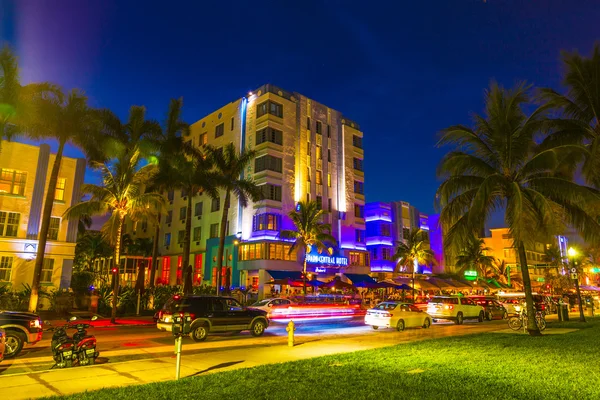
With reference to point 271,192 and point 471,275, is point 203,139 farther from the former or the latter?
point 471,275

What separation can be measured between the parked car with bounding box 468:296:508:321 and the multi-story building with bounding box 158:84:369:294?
21.3 m

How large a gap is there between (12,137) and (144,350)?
56.3 feet

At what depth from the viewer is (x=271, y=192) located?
1948 inches

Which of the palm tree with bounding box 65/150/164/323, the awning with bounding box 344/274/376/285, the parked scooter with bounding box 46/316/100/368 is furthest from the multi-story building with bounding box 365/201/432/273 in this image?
the parked scooter with bounding box 46/316/100/368

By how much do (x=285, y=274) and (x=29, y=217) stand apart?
980 inches

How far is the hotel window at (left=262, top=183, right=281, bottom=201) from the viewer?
48919 mm

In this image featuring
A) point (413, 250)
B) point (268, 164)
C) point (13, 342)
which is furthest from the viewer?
point (413, 250)

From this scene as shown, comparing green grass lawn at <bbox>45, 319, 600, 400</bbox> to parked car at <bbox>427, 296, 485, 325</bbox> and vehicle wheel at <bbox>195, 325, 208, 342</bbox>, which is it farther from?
parked car at <bbox>427, 296, 485, 325</bbox>

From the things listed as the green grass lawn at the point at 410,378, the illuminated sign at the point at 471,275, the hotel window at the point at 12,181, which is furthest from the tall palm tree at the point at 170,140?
the illuminated sign at the point at 471,275

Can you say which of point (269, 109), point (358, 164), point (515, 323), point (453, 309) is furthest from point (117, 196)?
point (358, 164)

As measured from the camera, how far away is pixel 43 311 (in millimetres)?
28250

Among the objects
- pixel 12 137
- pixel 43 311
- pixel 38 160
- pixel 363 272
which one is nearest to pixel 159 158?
pixel 38 160

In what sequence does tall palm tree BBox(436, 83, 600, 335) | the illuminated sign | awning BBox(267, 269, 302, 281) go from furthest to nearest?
the illuminated sign
awning BBox(267, 269, 302, 281)
tall palm tree BBox(436, 83, 600, 335)

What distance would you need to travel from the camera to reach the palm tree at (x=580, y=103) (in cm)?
1883
